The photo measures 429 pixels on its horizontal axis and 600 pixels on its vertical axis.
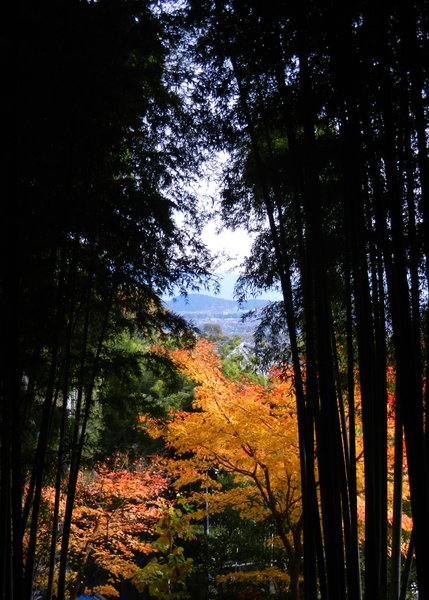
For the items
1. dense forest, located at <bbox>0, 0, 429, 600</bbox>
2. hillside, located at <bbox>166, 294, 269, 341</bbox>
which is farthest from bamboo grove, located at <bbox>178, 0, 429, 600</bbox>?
hillside, located at <bbox>166, 294, 269, 341</bbox>

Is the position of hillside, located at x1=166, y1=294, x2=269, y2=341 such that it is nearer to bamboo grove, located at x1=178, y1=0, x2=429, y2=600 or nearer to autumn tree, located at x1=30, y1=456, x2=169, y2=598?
autumn tree, located at x1=30, y1=456, x2=169, y2=598

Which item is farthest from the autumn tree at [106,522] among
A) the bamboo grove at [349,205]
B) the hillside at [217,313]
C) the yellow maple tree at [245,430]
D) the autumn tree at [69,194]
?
the hillside at [217,313]

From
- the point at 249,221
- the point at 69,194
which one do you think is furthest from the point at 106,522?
the point at 69,194

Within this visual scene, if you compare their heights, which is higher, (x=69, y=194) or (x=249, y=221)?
(x=249, y=221)

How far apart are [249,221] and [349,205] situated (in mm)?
1900

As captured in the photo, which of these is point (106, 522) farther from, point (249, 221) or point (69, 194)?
point (69, 194)

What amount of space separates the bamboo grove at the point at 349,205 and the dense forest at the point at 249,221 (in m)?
0.01

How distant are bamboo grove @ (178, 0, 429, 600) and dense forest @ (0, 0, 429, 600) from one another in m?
0.01

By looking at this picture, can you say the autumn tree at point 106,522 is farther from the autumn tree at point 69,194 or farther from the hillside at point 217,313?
the hillside at point 217,313

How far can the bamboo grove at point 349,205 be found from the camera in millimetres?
1980

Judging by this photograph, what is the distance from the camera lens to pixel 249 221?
442 cm

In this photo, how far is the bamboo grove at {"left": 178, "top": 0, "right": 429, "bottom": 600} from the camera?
6.50 feet

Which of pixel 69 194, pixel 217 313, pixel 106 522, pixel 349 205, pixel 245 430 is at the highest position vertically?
pixel 217 313

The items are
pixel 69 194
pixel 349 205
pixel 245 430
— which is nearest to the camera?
pixel 349 205
